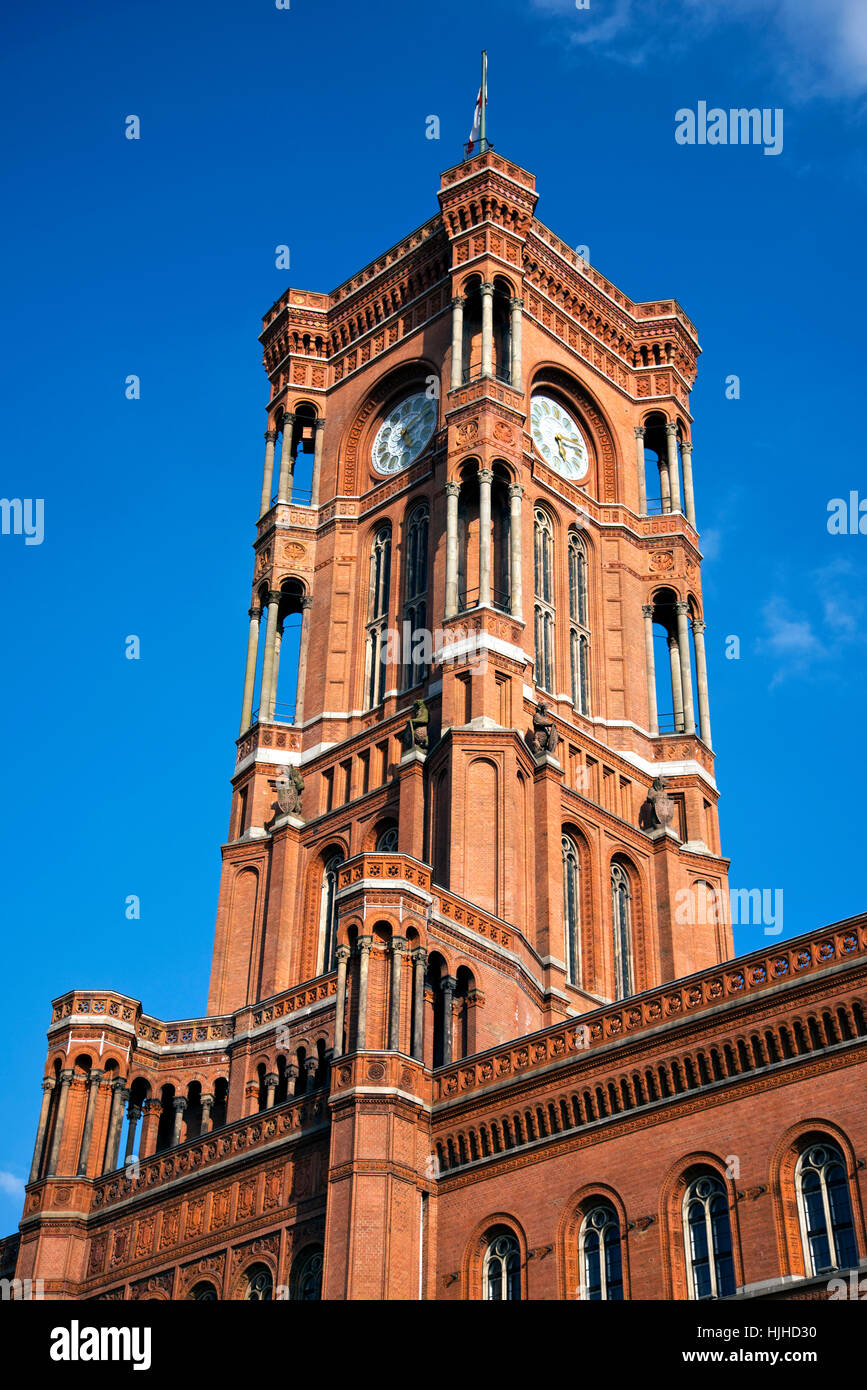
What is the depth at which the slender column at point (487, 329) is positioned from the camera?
59031 mm

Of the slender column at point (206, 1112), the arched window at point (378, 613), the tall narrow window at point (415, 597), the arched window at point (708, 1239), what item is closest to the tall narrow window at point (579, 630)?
the tall narrow window at point (415, 597)

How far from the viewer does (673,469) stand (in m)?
66.4

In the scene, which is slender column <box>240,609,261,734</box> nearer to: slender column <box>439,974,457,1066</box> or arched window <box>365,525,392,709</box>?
arched window <box>365,525,392,709</box>

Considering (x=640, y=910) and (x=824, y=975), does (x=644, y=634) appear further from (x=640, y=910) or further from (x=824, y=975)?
(x=824, y=975)

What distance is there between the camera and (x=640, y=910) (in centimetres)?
5622

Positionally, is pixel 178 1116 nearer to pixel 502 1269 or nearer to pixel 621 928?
pixel 621 928

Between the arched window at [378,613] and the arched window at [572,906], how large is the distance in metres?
8.37

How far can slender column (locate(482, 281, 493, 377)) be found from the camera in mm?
59031

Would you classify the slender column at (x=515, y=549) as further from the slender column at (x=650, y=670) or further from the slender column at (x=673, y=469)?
the slender column at (x=673, y=469)

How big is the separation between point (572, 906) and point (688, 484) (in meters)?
20.1

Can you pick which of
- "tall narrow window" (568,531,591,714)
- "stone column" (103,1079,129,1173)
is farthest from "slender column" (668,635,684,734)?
"stone column" (103,1079,129,1173)

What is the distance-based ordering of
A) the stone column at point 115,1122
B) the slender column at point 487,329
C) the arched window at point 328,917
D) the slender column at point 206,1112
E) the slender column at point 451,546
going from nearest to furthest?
the stone column at point 115,1122, the slender column at point 206,1112, the arched window at point 328,917, the slender column at point 451,546, the slender column at point 487,329

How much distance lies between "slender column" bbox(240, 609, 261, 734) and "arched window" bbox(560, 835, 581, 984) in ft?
41.7
